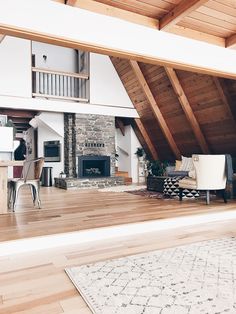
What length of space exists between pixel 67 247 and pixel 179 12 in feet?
8.87

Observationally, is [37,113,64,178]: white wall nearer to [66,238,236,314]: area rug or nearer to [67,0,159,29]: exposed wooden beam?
[67,0,159,29]: exposed wooden beam

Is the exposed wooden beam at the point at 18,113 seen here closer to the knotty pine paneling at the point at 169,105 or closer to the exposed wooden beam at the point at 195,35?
the knotty pine paneling at the point at 169,105

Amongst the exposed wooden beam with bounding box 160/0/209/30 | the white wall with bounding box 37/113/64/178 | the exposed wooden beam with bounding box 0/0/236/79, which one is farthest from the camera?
the white wall with bounding box 37/113/64/178

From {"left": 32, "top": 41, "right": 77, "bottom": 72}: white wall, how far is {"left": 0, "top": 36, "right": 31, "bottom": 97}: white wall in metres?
1.30

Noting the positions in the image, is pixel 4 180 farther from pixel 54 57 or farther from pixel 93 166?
pixel 54 57

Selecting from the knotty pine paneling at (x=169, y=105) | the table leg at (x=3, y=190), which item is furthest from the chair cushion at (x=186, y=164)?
the table leg at (x=3, y=190)

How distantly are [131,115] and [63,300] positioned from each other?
7078mm

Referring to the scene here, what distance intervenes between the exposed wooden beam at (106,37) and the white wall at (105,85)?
4.78 metres

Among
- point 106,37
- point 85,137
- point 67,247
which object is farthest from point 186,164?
point 67,247

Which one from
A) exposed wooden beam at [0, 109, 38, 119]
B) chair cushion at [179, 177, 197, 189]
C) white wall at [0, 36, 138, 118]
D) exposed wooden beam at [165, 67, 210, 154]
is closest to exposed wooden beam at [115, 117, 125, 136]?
white wall at [0, 36, 138, 118]

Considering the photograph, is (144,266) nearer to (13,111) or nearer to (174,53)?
(174,53)

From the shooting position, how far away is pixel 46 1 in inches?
99.2

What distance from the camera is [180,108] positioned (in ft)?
22.2

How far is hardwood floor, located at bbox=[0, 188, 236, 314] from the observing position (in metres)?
1.66
